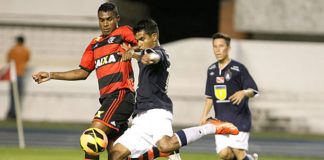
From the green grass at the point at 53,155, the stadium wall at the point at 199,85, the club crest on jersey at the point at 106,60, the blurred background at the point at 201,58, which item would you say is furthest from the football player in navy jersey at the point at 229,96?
the stadium wall at the point at 199,85

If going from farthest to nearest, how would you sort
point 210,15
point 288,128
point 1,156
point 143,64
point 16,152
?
1. point 210,15
2. point 288,128
3. point 16,152
4. point 1,156
5. point 143,64

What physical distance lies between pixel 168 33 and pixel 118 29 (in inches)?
1055

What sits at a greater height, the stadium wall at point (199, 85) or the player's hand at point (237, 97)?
the player's hand at point (237, 97)

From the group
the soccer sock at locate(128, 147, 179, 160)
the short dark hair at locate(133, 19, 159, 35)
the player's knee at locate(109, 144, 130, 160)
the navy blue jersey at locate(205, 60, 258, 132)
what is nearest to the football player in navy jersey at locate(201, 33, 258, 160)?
the navy blue jersey at locate(205, 60, 258, 132)

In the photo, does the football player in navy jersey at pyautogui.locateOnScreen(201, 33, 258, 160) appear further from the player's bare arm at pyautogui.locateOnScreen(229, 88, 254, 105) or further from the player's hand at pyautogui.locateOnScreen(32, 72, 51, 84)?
the player's hand at pyautogui.locateOnScreen(32, 72, 51, 84)

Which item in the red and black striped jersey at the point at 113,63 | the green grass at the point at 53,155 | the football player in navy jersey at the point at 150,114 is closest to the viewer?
the football player in navy jersey at the point at 150,114

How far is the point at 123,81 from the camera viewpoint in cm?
1116

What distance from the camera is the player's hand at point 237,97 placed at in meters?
12.4

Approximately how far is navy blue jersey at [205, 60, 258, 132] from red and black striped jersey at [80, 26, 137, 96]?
1844mm

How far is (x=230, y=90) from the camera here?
41.8 ft

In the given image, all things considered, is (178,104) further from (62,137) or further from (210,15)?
(210,15)

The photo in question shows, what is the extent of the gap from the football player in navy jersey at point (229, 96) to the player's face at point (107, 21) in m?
1.96

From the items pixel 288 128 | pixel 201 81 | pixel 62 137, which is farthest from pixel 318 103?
pixel 62 137

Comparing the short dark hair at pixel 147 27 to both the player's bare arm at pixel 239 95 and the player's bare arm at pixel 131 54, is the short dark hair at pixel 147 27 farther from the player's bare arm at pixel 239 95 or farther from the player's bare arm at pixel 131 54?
the player's bare arm at pixel 239 95
